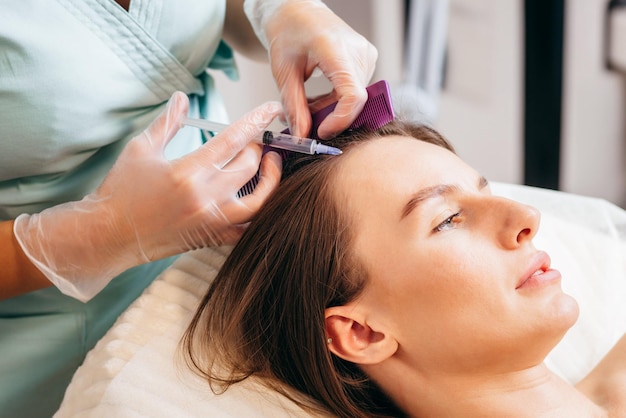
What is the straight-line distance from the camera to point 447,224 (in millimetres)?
1003

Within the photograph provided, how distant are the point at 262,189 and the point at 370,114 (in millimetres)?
222

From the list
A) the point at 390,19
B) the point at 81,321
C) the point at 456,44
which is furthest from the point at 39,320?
the point at 456,44

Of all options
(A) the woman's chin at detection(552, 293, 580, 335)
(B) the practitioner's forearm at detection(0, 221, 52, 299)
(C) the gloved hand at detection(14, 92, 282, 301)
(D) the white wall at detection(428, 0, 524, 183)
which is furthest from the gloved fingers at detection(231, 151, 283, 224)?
(D) the white wall at detection(428, 0, 524, 183)

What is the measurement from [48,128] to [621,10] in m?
2.29

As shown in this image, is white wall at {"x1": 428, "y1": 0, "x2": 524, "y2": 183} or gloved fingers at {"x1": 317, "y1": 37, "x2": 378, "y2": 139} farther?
white wall at {"x1": 428, "y1": 0, "x2": 524, "y2": 183}

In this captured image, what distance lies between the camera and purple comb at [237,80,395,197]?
109 centimetres

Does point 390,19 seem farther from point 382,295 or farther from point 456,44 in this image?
point 382,295

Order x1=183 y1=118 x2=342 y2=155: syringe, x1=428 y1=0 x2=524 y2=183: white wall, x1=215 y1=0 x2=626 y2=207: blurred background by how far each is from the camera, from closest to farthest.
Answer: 1. x1=183 y1=118 x2=342 y2=155: syringe
2. x1=215 y1=0 x2=626 y2=207: blurred background
3. x1=428 y1=0 x2=524 y2=183: white wall

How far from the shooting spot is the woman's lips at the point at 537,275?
0.98 meters

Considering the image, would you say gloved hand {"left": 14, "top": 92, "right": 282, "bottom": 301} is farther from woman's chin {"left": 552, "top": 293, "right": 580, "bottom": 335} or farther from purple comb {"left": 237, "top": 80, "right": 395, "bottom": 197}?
woman's chin {"left": 552, "top": 293, "right": 580, "bottom": 335}

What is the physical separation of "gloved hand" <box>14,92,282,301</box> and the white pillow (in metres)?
0.10

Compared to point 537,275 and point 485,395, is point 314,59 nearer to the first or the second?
point 537,275

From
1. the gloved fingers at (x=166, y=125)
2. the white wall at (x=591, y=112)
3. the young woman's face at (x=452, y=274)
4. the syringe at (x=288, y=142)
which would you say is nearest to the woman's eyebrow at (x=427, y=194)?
the young woman's face at (x=452, y=274)

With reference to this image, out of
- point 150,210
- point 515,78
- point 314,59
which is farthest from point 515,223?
point 515,78
